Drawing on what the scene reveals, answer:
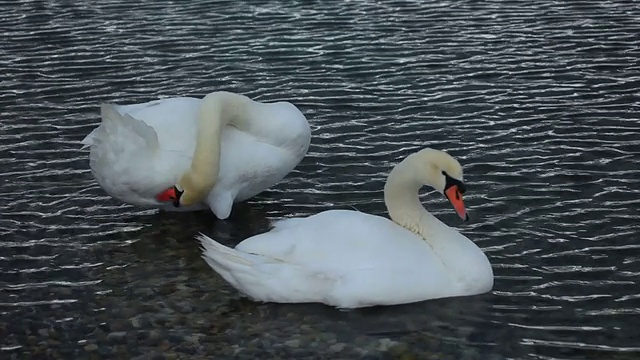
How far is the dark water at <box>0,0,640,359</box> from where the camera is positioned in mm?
6734

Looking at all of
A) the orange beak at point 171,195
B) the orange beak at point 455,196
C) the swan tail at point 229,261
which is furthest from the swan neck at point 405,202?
the orange beak at point 171,195

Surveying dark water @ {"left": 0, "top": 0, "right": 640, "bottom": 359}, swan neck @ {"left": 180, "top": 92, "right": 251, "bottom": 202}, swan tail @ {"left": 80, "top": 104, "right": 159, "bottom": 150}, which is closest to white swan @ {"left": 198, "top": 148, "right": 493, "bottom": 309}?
dark water @ {"left": 0, "top": 0, "right": 640, "bottom": 359}

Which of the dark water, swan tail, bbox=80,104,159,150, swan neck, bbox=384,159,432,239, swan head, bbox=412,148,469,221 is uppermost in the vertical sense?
swan tail, bbox=80,104,159,150

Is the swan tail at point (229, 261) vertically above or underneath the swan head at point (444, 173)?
underneath

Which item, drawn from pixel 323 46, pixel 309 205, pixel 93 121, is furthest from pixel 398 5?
pixel 309 205

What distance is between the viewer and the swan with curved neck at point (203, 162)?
824 centimetres

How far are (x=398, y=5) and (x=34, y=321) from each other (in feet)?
29.4

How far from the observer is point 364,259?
6.87 m

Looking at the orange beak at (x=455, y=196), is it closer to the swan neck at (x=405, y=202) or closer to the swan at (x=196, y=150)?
the swan neck at (x=405, y=202)

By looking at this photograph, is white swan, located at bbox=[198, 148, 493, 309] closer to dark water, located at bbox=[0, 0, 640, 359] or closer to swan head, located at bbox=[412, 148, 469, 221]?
swan head, located at bbox=[412, 148, 469, 221]

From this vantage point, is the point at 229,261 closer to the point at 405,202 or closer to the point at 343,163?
the point at 405,202

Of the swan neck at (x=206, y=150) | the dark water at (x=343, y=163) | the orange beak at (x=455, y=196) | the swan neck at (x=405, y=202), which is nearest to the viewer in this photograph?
the dark water at (x=343, y=163)

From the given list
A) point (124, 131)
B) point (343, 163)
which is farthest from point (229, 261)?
point (343, 163)

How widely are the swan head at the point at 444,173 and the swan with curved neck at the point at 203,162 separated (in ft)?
5.75
